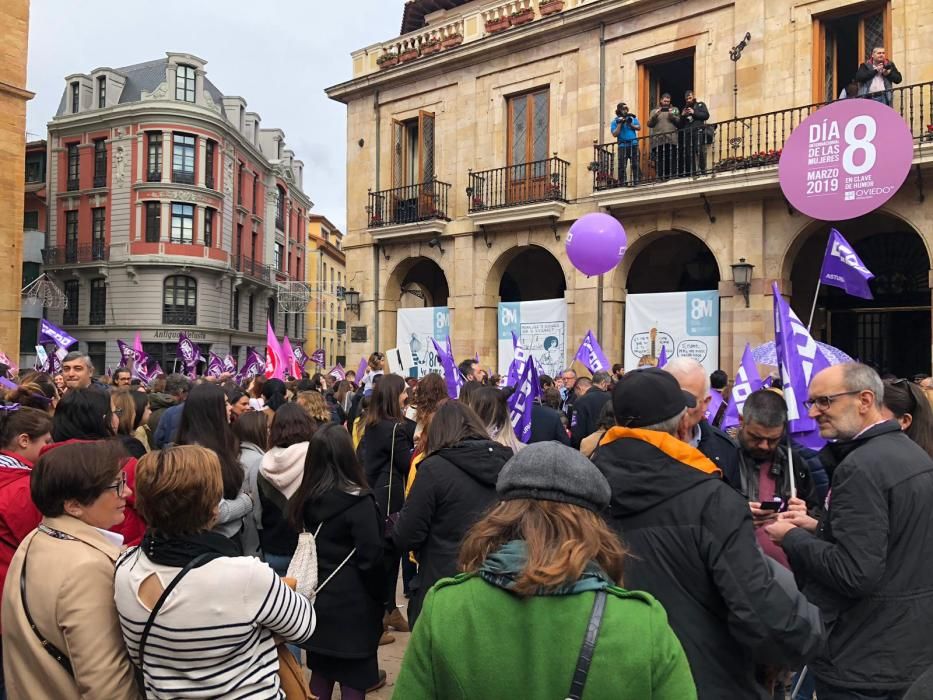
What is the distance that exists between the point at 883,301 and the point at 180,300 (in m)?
33.8

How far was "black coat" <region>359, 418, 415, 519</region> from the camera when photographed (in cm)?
555

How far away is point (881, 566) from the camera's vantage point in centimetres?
263

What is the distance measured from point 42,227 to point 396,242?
103 ft

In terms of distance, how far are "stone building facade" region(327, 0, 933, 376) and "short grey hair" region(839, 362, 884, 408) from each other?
10147 millimetres

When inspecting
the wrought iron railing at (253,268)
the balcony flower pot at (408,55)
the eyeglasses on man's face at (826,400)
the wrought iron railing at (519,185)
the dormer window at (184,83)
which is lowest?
the eyeglasses on man's face at (826,400)

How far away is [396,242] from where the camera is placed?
60.4 feet

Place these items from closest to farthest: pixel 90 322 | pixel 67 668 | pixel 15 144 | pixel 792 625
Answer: pixel 792 625, pixel 67 668, pixel 15 144, pixel 90 322

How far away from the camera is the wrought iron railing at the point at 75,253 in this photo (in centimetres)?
3866

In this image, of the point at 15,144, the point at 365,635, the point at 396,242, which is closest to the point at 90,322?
the point at 15,144

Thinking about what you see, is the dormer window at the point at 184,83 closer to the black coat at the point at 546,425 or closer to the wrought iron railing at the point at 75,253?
the wrought iron railing at the point at 75,253

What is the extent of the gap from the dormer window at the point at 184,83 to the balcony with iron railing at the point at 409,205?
26.2 metres

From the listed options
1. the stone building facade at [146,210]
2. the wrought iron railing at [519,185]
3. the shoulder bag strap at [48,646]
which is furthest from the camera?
the stone building facade at [146,210]

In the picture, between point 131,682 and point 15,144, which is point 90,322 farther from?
point 131,682

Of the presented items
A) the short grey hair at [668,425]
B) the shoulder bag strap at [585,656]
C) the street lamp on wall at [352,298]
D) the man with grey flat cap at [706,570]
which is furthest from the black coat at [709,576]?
the street lamp on wall at [352,298]
